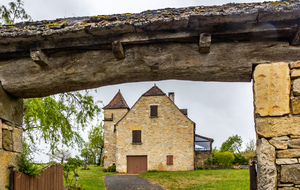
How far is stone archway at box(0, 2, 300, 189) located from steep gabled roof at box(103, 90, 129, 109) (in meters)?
22.4

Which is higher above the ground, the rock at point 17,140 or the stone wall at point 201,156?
the rock at point 17,140

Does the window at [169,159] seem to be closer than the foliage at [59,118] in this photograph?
No

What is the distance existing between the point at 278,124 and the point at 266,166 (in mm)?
519

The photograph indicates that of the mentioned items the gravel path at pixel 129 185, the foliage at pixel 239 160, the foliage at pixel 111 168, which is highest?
the gravel path at pixel 129 185

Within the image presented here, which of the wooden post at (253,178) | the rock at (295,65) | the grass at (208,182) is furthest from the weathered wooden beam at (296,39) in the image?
the grass at (208,182)

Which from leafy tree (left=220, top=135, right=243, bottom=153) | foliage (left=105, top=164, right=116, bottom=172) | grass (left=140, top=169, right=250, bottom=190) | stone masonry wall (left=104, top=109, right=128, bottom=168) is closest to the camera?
grass (left=140, top=169, right=250, bottom=190)

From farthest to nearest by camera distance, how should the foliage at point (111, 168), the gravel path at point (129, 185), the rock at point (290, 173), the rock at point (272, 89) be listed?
1. the foliage at point (111, 168)
2. the gravel path at point (129, 185)
3. the rock at point (272, 89)
4. the rock at point (290, 173)

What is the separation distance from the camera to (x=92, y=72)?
12.3 ft

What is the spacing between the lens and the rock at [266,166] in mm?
3184

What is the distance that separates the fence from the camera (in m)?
4.27

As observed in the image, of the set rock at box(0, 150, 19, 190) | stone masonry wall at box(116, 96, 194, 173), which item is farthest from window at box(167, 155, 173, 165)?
rock at box(0, 150, 19, 190)

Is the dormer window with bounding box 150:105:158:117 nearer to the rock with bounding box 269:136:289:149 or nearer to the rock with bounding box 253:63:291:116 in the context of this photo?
the rock with bounding box 253:63:291:116

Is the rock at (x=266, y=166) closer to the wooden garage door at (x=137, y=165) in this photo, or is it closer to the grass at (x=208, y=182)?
the grass at (x=208, y=182)

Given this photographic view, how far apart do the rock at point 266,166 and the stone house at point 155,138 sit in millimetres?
19049
